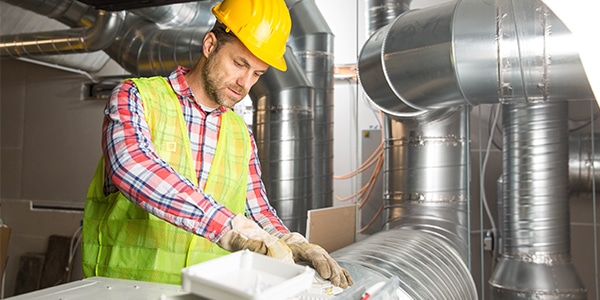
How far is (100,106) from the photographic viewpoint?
469 centimetres

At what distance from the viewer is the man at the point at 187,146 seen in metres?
1.31

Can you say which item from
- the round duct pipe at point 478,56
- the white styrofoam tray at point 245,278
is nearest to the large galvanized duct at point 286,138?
the round duct pipe at point 478,56

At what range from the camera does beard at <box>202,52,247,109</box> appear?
152cm

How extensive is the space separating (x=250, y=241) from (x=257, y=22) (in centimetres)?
66

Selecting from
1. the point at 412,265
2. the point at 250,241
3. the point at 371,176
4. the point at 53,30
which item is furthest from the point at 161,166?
the point at 53,30

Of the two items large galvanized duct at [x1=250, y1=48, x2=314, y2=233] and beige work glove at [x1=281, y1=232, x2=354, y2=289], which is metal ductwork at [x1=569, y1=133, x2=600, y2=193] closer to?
large galvanized duct at [x1=250, y1=48, x2=314, y2=233]

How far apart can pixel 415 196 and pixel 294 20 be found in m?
1.32

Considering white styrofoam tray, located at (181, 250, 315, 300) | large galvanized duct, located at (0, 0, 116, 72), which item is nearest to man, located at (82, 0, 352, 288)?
white styrofoam tray, located at (181, 250, 315, 300)

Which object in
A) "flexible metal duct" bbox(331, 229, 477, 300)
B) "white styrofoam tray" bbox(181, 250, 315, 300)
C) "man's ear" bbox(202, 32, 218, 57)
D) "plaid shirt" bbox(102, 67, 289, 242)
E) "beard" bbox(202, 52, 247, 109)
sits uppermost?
"man's ear" bbox(202, 32, 218, 57)

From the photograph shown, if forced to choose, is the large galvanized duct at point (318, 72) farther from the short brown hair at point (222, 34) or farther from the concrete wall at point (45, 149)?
the short brown hair at point (222, 34)

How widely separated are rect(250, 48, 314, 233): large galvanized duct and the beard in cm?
140

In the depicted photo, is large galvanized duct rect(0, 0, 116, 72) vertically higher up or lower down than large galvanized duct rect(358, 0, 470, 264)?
higher up

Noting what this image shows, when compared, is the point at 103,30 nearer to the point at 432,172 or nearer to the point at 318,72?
the point at 318,72

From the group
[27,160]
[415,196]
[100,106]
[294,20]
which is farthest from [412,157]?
[27,160]
